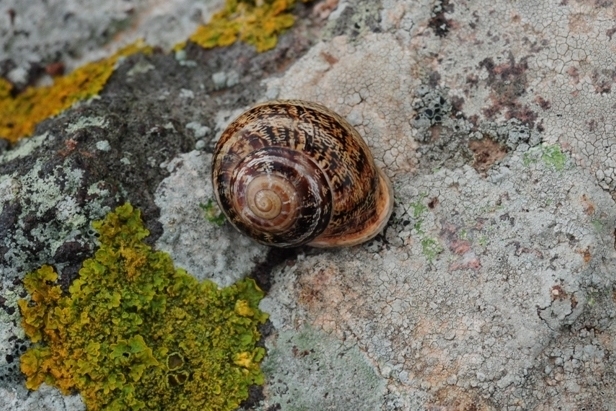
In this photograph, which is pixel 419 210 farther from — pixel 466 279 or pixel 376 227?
pixel 466 279

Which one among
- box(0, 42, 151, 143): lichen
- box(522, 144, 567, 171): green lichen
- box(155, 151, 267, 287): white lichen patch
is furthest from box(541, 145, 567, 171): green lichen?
box(0, 42, 151, 143): lichen

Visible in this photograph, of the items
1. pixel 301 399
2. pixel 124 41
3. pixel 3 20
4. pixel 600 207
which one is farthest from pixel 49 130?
pixel 600 207

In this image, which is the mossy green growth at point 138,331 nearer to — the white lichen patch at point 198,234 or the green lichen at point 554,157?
the white lichen patch at point 198,234

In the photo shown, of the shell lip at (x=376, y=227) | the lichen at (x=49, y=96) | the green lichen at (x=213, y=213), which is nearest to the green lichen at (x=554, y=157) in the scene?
the shell lip at (x=376, y=227)

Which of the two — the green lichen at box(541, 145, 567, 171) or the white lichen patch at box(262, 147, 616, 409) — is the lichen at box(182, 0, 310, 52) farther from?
the green lichen at box(541, 145, 567, 171)

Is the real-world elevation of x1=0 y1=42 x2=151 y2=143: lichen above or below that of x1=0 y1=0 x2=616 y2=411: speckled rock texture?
Answer: above

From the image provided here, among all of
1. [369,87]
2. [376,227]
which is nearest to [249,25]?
[369,87]
